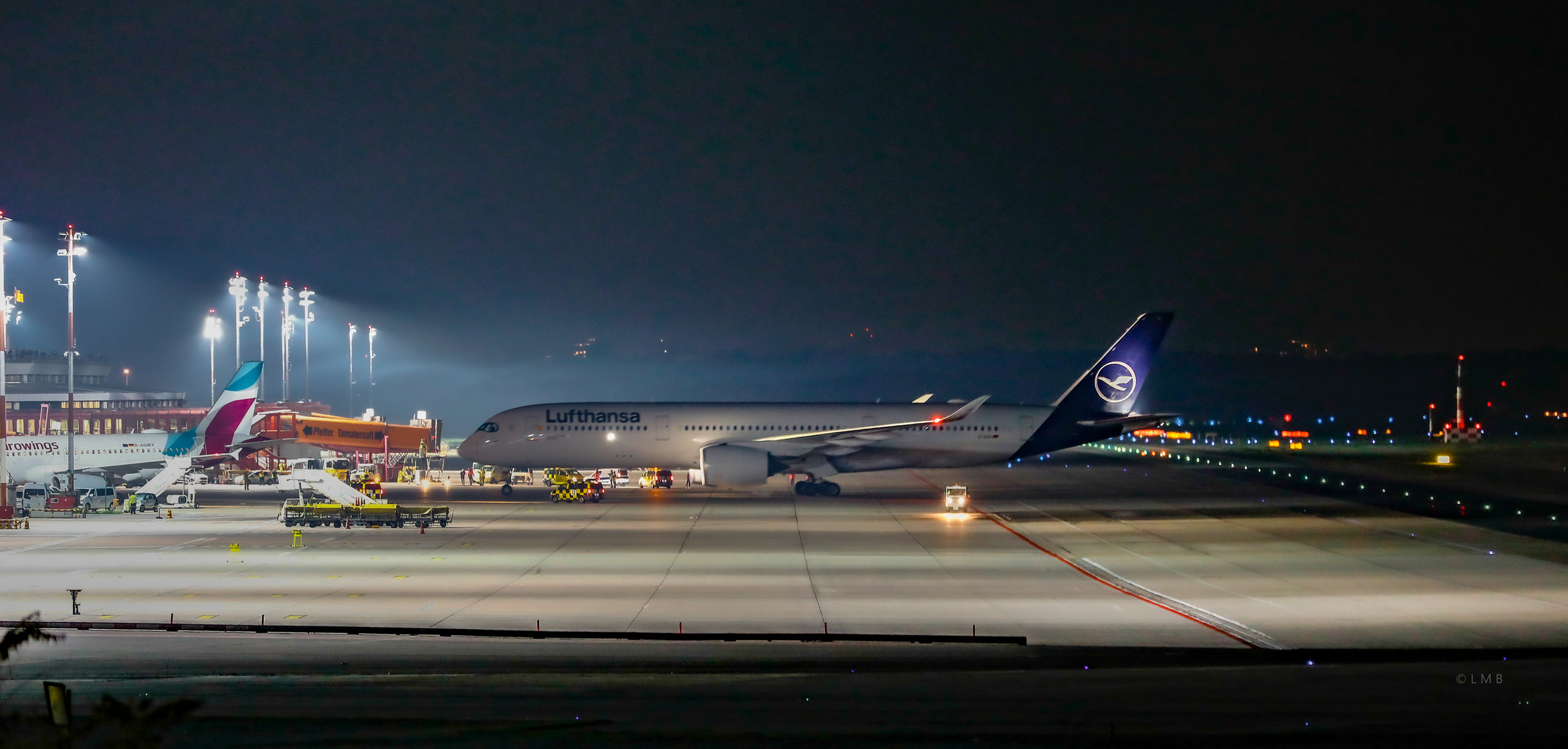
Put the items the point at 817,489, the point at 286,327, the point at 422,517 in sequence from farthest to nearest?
the point at 286,327 → the point at 817,489 → the point at 422,517

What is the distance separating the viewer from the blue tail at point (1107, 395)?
51.7 metres

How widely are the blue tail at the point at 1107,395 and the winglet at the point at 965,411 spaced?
3.60m

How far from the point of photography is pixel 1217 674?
15.6m

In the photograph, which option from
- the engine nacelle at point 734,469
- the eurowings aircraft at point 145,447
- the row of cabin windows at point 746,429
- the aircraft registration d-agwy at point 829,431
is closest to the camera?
the engine nacelle at point 734,469

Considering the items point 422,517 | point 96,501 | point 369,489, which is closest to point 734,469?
point 422,517

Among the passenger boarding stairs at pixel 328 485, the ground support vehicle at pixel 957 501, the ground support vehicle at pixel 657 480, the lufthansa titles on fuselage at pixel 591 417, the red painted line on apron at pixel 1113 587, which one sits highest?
the lufthansa titles on fuselage at pixel 591 417

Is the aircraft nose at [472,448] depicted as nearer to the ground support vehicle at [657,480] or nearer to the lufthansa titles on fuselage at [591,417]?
the lufthansa titles on fuselage at [591,417]

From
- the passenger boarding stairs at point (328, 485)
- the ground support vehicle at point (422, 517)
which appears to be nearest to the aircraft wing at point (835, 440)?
the ground support vehicle at point (422, 517)

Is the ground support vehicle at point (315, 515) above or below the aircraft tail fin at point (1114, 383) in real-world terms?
below

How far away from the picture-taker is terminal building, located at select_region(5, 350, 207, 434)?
317 ft

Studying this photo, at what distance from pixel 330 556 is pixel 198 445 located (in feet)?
108

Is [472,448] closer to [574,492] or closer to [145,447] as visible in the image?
[574,492]

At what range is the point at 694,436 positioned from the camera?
173ft

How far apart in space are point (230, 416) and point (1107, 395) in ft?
148
